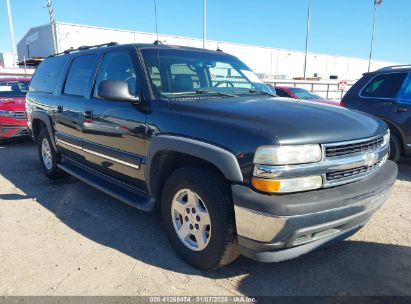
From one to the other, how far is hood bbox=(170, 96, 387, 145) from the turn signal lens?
256mm

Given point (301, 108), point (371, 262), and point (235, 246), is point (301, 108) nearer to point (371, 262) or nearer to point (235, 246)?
point (235, 246)

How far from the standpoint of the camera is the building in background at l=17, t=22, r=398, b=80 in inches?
1494

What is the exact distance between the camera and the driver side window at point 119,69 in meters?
3.50

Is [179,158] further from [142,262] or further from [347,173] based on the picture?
[347,173]

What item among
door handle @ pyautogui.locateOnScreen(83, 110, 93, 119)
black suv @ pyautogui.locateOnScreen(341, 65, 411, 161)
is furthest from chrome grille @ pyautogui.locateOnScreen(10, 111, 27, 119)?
black suv @ pyautogui.locateOnScreen(341, 65, 411, 161)

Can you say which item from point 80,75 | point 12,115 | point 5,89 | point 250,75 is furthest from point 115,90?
point 5,89

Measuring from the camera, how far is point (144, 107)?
3.23m

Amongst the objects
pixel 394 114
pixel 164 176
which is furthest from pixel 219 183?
pixel 394 114

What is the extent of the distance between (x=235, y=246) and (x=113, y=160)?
1.74 metres

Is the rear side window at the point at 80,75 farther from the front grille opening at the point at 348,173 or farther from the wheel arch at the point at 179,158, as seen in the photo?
the front grille opening at the point at 348,173

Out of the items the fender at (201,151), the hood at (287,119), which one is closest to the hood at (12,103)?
the fender at (201,151)

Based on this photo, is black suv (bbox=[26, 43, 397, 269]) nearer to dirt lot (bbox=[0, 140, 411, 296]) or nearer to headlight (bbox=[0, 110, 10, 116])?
dirt lot (bbox=[0, 140, 411, 296])

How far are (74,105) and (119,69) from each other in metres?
0.95

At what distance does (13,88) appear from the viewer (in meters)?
8.80
